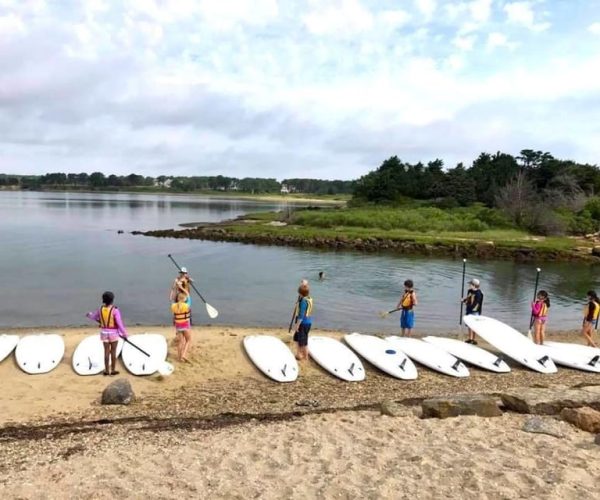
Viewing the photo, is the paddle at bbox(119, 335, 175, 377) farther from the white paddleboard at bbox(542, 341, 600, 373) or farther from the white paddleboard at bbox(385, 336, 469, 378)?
the white paddleboard at bbox(542, 341, 600, 373)

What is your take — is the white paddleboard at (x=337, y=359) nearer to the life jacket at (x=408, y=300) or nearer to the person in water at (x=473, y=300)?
Answer: the life jacket at (x=408, y=300)

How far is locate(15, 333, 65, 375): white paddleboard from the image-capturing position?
1138 centimetres

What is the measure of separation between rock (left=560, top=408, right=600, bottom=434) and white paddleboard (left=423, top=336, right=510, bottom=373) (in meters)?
5.11

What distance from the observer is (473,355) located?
13.4 m

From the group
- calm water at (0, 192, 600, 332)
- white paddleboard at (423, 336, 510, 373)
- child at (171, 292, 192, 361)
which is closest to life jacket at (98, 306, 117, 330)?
child at (171, 292, 192, 361)

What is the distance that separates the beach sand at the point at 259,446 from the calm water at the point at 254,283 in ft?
29.4

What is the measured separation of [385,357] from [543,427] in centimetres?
561

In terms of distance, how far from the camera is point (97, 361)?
11586 mm

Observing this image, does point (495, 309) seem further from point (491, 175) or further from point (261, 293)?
point (491, 175)

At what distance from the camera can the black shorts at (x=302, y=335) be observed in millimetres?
12219

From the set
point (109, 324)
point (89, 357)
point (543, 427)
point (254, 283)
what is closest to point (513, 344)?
point (543, 427)

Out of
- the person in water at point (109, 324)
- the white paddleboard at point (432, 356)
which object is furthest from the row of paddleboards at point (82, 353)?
the white paddleboard at point (432, 356)

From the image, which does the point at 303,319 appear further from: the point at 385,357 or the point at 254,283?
the point at 254,283

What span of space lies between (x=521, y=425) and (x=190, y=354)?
296 inches
